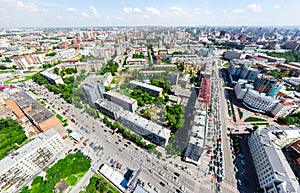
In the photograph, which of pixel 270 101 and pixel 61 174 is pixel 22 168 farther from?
pixel 270 101

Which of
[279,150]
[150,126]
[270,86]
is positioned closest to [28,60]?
[150,126]

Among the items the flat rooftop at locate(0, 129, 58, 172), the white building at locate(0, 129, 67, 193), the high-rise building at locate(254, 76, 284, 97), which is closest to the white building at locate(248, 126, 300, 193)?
the high-rise building at locate(254, 76, 284, 97)

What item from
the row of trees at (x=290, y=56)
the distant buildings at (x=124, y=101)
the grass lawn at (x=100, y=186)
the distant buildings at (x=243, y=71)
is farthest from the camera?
the row of trees at (x=290, y=56)

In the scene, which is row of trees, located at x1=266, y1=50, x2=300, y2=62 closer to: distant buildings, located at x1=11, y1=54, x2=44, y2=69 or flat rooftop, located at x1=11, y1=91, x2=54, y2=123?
flat rooftop, located at x1=11, y1=91, x2=54, y2=123

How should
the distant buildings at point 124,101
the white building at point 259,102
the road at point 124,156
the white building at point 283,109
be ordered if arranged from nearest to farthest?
the road at point 124,156
the white building at point 283,109
the distant buildings at point 124,101
the white building at point 259,102

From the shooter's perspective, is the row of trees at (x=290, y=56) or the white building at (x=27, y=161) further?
the row of trees at (x=290, y=56)

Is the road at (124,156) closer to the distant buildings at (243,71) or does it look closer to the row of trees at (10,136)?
Answer: the row of trees at (10,136)

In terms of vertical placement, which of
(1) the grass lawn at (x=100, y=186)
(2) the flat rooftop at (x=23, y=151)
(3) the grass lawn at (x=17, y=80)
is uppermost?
(2) the flat rooftop at (x=23, y=151)

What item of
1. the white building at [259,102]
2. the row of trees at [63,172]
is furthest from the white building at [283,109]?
the row of trees at [63,172]
